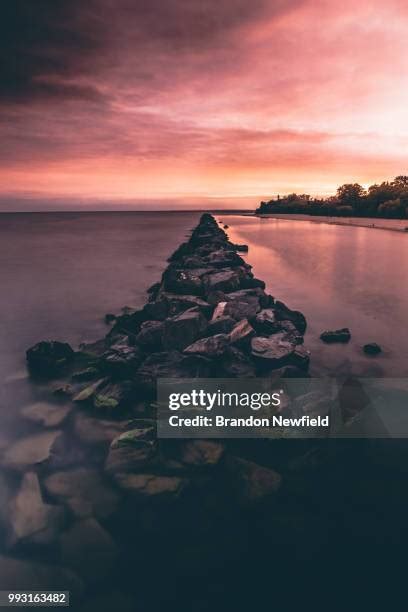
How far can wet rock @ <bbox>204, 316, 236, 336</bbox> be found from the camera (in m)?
6.61

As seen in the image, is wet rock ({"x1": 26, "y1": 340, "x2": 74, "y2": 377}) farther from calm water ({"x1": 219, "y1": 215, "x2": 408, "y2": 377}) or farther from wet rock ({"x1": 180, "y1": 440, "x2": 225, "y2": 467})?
calm water ({"x1": 219, "y1": 215, "x2": 408, "y2": 377})

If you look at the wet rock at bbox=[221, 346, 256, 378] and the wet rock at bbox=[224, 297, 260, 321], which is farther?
the wet rock at bbox=[224, 297, 260, 321]

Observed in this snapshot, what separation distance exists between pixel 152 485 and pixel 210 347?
2.33 meters

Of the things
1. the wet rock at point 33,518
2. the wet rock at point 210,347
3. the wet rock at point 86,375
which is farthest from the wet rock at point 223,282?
the wet rock at point 33,518

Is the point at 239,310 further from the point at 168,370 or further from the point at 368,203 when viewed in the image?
the point at 368,203

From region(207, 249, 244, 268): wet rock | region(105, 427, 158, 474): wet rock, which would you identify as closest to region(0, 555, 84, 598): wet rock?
region(105, 427, 158, 474): wet rock

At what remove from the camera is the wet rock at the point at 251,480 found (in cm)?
362

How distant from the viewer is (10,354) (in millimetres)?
7551

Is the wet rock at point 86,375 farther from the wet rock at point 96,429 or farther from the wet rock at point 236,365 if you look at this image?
the wet rock at point 236,365

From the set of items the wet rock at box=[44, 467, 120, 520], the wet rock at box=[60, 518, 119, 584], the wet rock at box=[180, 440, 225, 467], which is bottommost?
the wet rock at box=[60, 518, 119, 584]

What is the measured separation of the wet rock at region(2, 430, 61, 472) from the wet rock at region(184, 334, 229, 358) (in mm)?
2118

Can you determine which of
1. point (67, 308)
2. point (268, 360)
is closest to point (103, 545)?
point (268, 360)

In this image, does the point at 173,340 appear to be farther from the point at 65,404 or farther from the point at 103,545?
the point at 103,545

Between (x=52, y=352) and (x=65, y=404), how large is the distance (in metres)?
1.57
